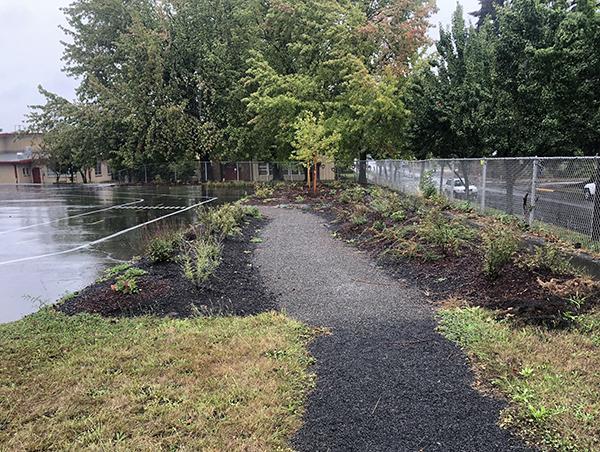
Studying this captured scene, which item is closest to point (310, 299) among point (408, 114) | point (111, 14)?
point (408, 114)

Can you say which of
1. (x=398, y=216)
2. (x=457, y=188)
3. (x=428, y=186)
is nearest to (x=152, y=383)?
(x=398, y=216)

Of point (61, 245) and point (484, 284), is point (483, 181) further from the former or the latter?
point (61, 245)

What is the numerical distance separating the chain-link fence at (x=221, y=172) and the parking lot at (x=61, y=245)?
17.7 m

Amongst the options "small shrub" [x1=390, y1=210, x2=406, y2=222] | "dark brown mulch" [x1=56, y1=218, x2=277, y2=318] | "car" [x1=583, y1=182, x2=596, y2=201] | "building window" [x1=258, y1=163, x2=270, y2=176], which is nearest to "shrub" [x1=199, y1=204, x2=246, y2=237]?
"dark brown mulch" [x1=56, y1=218, x2=277, y2=318]

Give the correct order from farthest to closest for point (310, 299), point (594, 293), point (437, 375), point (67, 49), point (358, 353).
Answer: point (67, 49), point (310, 299), point (594, 293), point (358, 353), point (437, 375)

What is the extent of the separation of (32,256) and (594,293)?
9496mm

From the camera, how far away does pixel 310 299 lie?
5.50 m

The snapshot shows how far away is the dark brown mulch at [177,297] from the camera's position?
5062 mm

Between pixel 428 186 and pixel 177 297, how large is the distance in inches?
363

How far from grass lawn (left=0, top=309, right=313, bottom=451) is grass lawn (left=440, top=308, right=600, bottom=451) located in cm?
145

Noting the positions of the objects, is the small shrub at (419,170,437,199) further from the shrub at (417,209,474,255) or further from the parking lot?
the parking lot

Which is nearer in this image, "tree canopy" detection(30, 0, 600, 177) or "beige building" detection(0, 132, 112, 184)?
"tree canopy" detection(30, 0, 600, 177)

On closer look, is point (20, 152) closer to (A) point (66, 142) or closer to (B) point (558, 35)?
(A) point (66, 142)

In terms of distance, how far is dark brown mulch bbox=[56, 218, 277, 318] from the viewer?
199 inches
